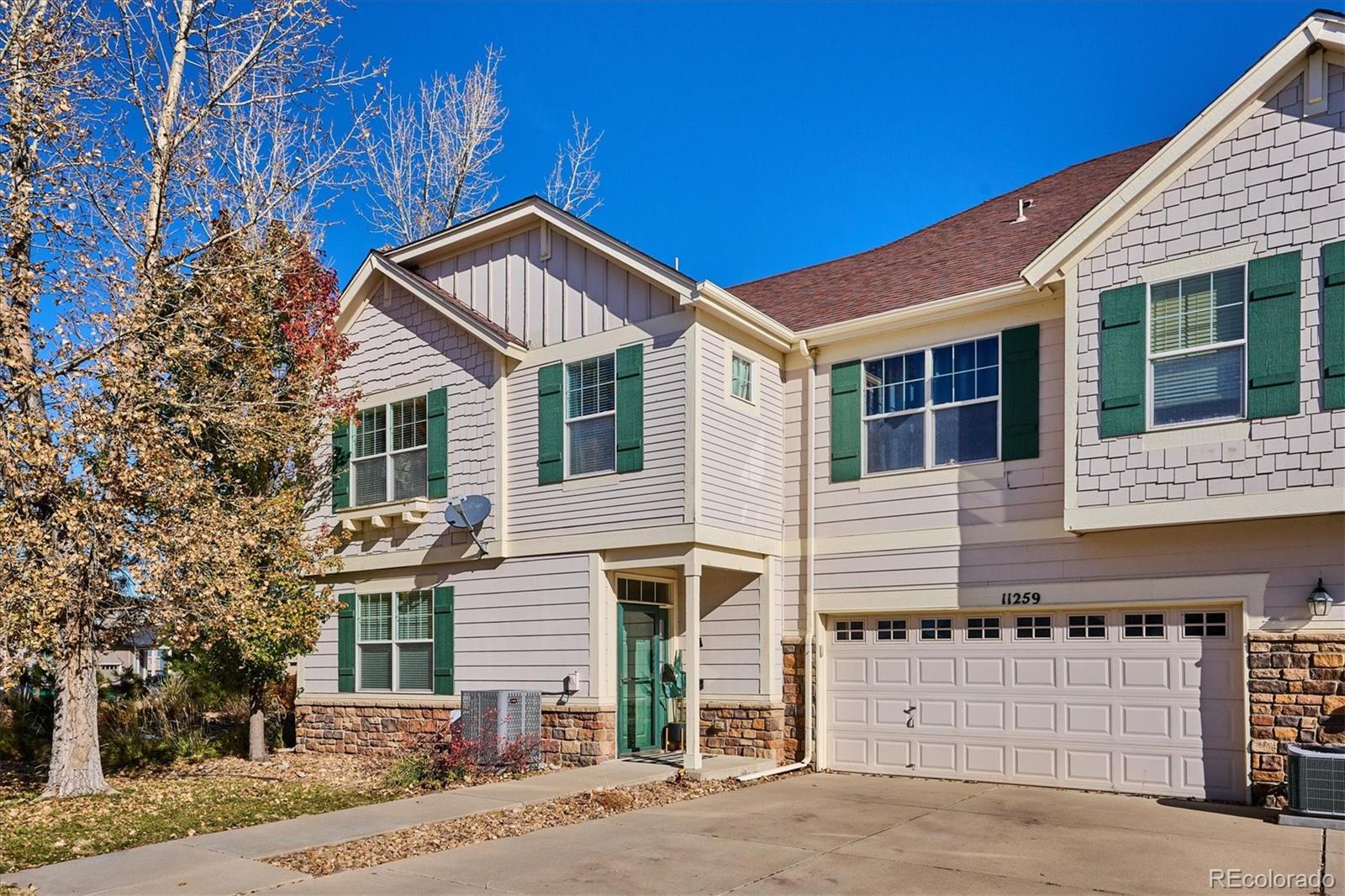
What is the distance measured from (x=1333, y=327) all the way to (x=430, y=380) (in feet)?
35.4

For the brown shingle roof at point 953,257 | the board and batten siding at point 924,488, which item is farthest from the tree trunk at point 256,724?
the brown shingle roof at point 953,257

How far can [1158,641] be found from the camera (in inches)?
439

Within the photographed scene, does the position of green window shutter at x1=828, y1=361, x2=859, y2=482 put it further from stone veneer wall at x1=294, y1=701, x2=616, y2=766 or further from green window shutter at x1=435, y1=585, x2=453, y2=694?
green window shutter at x1=435, y1=585, x2=453, y2=694

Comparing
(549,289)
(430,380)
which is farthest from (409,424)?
(549,289)

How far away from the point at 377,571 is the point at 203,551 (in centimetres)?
423

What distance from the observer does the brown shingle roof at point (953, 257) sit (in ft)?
44.7

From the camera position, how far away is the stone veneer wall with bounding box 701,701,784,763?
1336 centimetres

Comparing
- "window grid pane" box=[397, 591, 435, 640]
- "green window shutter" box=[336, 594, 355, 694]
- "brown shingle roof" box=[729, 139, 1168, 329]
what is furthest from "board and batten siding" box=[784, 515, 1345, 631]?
"green window shutter" box=[336, 594, 355, 694]

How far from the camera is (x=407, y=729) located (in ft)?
48.9

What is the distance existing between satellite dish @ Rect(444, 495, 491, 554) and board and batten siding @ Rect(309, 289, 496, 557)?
0.13 m

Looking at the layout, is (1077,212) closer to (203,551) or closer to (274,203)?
(274,203)

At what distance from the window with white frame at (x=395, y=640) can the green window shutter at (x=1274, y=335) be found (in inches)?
405
